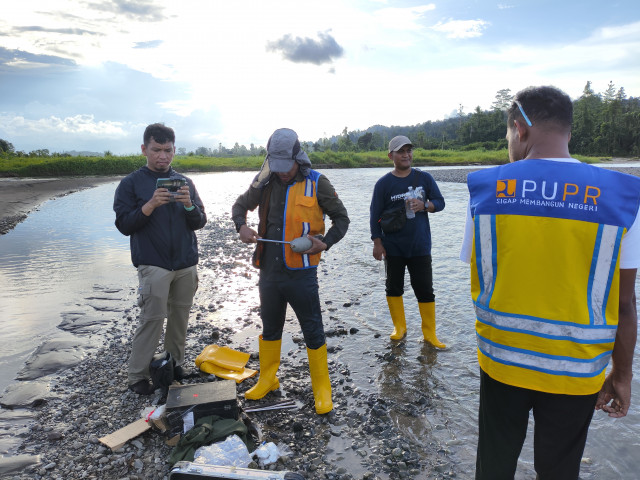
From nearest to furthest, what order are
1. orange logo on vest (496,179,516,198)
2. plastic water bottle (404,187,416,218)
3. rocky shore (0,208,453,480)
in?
orange logo on vest (496,179,516,198) → rocky shore (0,208,453,480) → plastic water bottle (404,187,416,218)

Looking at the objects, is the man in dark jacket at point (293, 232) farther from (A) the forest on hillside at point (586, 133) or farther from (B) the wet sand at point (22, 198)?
(A) the forest on hillside at point (586, 133)

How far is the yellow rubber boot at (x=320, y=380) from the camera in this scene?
4.36 meters

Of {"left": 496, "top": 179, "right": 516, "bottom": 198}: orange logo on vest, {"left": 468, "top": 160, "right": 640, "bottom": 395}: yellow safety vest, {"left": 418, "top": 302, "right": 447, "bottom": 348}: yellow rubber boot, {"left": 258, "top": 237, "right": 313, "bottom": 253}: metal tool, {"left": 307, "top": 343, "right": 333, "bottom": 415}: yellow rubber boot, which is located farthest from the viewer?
{"left": 418, "top": 302, "right": 447, "bottom": 348}: yellow rubber boot

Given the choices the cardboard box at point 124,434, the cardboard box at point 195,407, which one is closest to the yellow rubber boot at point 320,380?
the cardboard box at point 195,407

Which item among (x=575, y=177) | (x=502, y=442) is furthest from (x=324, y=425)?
(x=575, y=177)

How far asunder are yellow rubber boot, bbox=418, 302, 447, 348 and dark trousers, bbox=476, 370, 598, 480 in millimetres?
3555

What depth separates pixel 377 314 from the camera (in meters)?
7.36

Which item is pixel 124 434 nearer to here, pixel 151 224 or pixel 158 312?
pixel 158 312

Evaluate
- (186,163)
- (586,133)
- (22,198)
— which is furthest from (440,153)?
(22,198)

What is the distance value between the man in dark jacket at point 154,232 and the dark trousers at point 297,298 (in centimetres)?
107

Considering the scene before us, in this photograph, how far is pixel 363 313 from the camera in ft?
24.3

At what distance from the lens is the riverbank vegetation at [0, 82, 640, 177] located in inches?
2149

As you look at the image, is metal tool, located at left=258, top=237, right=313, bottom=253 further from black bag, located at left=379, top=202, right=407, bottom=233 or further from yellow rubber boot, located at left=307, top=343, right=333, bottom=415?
black bag, located at left=379, top=202, right=407, bottom=233

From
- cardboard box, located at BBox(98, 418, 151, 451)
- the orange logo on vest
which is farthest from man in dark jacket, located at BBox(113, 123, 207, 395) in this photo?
the orange logo on vest
